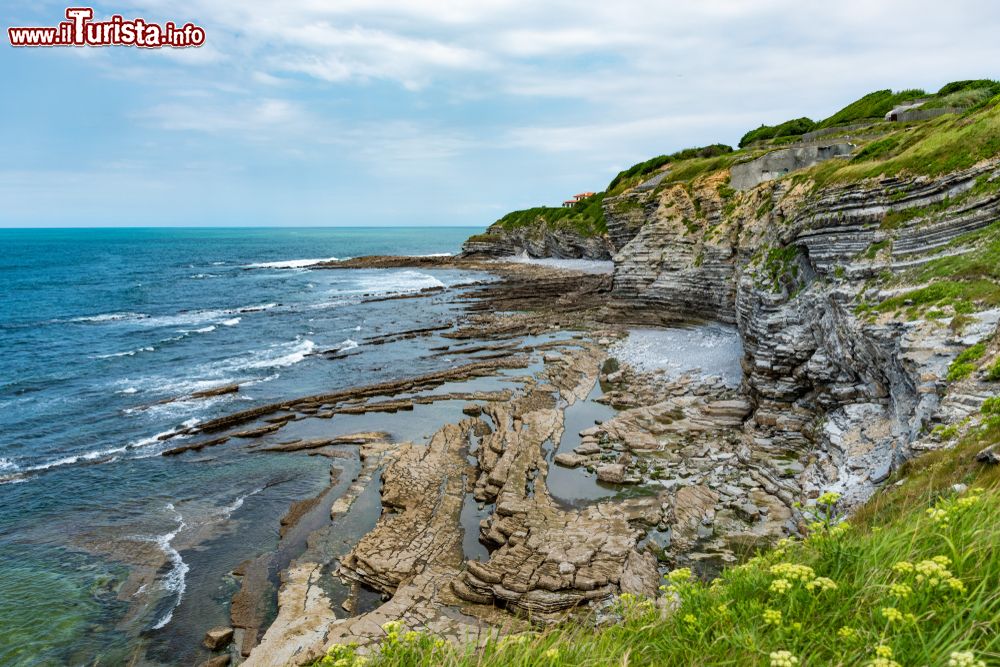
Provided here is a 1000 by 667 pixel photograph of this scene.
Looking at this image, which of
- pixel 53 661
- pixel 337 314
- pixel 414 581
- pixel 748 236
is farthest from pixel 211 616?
pixel 337 314

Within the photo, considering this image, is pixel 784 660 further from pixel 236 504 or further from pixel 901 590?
pixel 236 504

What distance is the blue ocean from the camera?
14.1 metres

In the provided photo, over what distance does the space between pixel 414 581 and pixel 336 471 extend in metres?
8.72

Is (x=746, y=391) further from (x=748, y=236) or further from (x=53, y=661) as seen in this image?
(x=53, y=661)

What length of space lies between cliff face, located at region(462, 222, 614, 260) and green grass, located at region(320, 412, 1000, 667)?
6409 cm

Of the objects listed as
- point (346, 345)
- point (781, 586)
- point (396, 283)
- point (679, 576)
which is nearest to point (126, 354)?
point (346, 345)

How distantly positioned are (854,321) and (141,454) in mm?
27590

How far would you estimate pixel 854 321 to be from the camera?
16.0 m

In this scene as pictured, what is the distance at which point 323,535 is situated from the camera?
662 inches

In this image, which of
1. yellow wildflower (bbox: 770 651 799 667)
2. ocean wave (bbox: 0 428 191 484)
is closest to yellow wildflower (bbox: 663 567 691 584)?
yellow wildflower (bbox: 770 651 799 667)

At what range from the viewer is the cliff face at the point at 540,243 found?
3127 inches

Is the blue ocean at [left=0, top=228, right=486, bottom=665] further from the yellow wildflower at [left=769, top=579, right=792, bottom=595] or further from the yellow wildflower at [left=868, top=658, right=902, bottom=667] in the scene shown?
the yellow wildflower at [left=868, top=658, right=902, bottom=667]

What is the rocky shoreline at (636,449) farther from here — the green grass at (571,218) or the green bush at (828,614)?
the green grass at (571,218)

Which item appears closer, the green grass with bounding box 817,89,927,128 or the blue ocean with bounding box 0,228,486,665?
the blue ocean with bounding box 0,228,486,665
